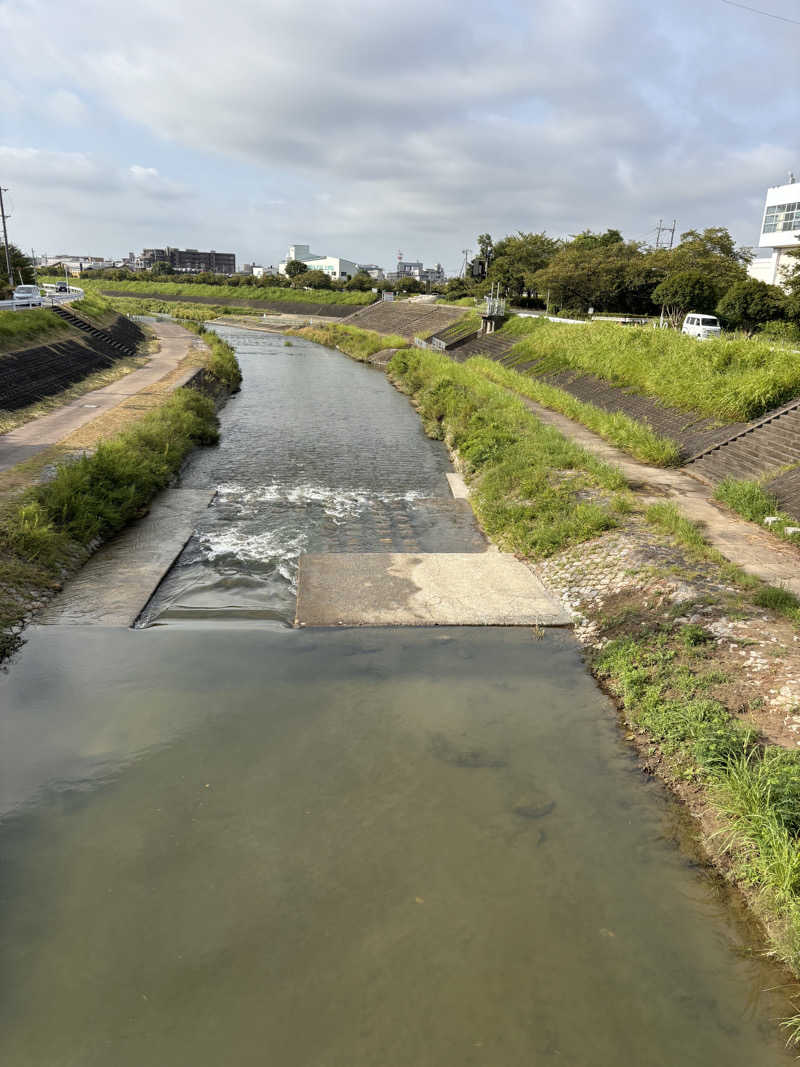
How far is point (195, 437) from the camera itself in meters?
22.7

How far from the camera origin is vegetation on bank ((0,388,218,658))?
11125 millimetres

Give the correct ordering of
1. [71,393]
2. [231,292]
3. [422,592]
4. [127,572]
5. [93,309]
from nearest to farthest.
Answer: [422,592] < [127,572] < [71,393] < [93,309] < [231,292]

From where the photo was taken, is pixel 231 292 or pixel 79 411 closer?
pixel 79 411

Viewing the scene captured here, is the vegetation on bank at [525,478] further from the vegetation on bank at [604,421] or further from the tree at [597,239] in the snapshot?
the tree at [597,239]

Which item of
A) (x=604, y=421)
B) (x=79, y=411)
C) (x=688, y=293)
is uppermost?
(x=688, y=293)

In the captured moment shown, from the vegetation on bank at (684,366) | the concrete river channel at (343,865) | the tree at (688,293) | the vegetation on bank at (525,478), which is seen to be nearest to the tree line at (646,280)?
the tree at (688,293)

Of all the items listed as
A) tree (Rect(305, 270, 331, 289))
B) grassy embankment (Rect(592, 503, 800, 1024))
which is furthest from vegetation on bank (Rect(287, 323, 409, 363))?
grassy embankment (Rect(592, 503, 800, 1024))

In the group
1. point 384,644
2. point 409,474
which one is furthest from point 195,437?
point 384,644

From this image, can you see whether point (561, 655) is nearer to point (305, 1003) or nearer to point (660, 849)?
point (660, 849)

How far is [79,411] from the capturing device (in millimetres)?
22812

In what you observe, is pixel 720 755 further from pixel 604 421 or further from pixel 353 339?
pixel 353 339

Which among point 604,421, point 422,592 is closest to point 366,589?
point 422,592

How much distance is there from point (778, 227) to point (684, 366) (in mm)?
56395

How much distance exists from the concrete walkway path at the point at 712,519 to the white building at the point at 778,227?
55330mm
